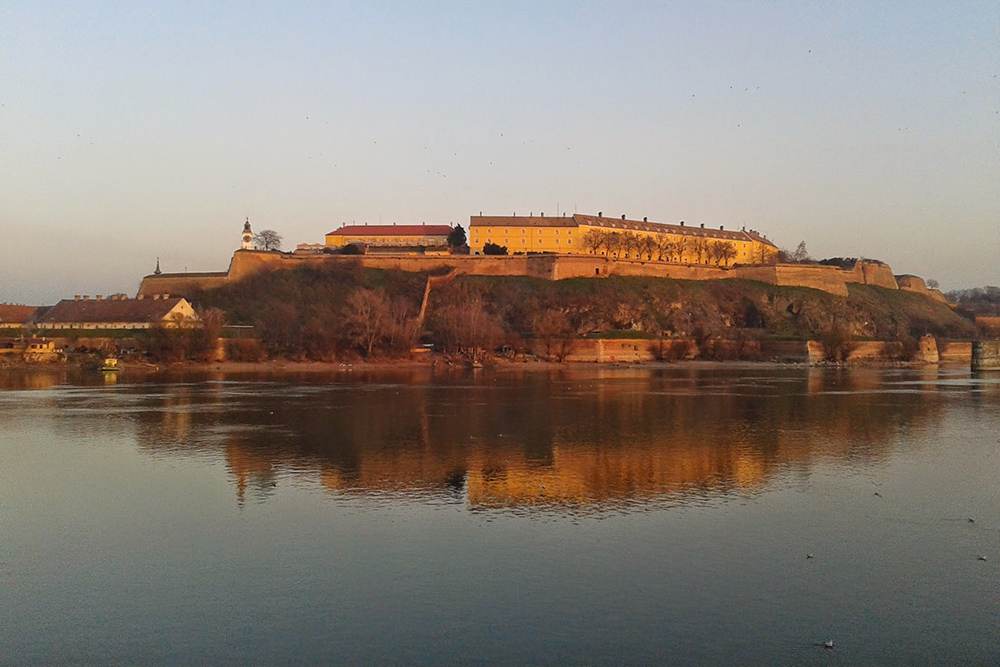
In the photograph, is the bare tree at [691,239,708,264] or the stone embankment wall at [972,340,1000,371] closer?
the stone embankment wall at [972,340,1000,371]

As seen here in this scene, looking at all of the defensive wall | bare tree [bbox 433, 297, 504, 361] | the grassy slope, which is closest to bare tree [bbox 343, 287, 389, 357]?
the grassy slope

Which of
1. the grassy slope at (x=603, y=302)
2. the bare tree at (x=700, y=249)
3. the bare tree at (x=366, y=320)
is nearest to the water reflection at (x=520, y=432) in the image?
the bare tree at (x=366, y=320)

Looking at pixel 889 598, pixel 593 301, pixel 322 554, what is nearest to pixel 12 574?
pixel 322 554

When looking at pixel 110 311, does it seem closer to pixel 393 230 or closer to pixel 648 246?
pixel 393 230

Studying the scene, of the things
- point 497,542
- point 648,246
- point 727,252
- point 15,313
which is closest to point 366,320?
point 15,313

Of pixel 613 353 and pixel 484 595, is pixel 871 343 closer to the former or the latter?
pixel 613 353

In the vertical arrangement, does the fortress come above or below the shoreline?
above

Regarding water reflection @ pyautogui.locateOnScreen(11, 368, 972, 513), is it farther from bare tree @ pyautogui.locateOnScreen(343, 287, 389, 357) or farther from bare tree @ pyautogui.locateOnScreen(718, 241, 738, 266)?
bare tree @ pyautogui.locateOnScreen(718, 241, 738, 266)

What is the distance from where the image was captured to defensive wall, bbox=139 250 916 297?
61.9m

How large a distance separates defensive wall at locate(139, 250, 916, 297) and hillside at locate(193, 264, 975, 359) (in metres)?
1.43

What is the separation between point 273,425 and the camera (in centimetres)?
2089

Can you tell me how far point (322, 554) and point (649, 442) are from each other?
10.2 meters

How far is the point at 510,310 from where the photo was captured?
57562mm

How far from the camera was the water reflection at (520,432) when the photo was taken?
13.4 metres
